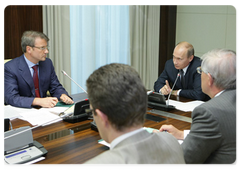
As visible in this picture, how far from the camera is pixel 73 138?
1.98 metres

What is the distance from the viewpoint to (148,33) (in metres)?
5.57

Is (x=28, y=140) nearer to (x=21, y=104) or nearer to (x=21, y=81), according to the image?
(x=21, y=104)

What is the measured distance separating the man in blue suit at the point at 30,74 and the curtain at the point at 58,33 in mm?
1140

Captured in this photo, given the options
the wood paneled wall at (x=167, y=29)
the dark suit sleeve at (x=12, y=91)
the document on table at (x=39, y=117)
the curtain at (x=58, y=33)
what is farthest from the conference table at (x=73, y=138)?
the wood paneled wall at (x=167, y=29)

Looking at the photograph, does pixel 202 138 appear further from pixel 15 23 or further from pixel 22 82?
pixel 15 23

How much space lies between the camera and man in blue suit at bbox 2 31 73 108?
2939 millimetres

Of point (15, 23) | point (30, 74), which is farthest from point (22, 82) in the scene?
point (15, 23)

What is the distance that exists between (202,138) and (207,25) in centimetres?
406

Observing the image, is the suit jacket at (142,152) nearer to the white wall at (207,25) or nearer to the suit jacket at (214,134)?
the suit jacket at (214,134)

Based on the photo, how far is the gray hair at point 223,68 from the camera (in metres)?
1.64

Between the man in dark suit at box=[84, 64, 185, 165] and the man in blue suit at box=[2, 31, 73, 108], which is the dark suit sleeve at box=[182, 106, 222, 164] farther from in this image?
the man in blue suit at box=[2, 31, 73, 108]

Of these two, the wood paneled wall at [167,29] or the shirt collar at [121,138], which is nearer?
the shirt collar at [121,138]

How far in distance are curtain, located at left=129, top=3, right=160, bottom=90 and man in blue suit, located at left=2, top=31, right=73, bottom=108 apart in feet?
7.43

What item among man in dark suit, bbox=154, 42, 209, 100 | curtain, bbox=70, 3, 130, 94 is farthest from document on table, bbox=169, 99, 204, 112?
curtain, bbox=70, 3, 130, 94
